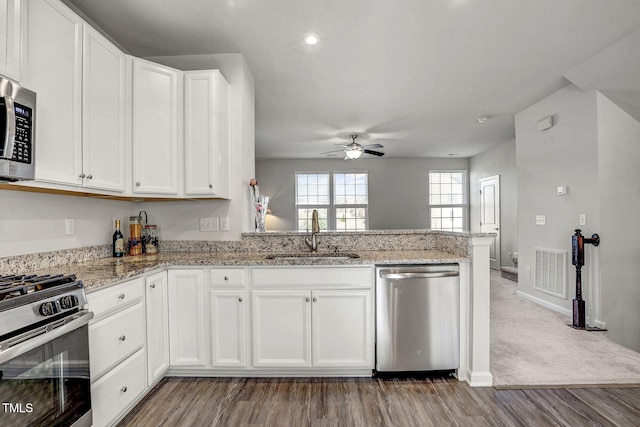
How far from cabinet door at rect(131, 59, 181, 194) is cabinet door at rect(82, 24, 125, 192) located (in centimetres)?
10

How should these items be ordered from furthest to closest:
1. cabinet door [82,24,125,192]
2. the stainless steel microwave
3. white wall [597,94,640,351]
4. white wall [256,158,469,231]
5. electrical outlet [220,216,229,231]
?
white wall [256,158,469,231] < white wall [597,94,640,351] < electrical outlet [220,216,229,231] < cabinet door [82,24,125,192] < the stainless steel microwave

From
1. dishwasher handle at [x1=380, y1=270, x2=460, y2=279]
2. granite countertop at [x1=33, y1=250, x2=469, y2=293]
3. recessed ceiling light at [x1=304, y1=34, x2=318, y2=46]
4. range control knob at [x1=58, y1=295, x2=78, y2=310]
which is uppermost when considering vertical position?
recessed ceiling light at [x1=304, y1=34, x2=318, y2=46]

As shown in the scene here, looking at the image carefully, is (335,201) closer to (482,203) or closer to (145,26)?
(482,203)

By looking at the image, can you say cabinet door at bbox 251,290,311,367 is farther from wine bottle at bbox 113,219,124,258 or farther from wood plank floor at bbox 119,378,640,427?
wine bottle at bbox 113,219,124,258

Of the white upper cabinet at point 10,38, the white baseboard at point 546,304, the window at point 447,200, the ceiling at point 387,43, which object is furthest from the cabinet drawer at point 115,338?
the window at point 447,200

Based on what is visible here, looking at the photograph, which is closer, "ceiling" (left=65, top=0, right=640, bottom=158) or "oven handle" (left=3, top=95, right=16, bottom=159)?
"oven handle" (left=3, top=95, right=16, bottom=159)

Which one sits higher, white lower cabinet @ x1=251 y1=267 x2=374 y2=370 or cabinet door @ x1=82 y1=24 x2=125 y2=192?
cabinet door @ x1=82 y1=24 x2=125 y2=192

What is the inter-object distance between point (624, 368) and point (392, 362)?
71.6 inches

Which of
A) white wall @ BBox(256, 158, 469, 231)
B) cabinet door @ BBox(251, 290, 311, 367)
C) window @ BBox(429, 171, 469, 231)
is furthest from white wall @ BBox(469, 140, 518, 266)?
cabinet door @ BBox(251, 290, 311, 367)

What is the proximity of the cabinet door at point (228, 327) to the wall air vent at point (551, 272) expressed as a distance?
3.73 metres

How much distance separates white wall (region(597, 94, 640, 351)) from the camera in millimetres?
3398

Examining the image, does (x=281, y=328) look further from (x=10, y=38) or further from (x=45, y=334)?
(x=10, y=38)

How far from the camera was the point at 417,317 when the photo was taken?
7.54ft

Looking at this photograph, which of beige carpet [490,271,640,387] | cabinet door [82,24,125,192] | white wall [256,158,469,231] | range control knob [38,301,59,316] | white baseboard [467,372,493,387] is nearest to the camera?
range control knob [38,301,59,316]
